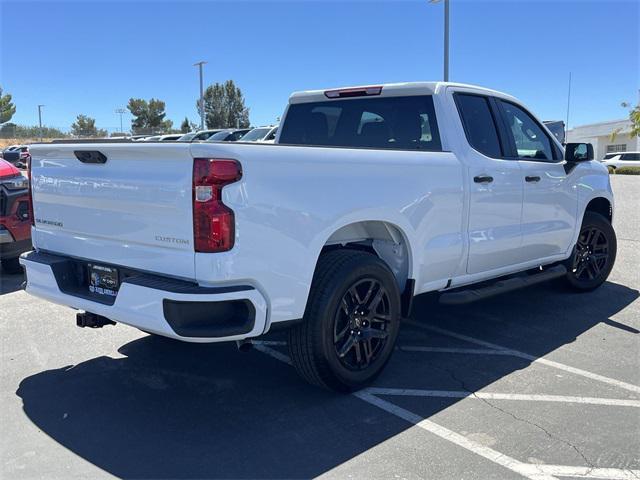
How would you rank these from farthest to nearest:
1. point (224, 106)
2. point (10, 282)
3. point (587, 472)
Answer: point (224, 106), point (10, 282), point (587, 472)

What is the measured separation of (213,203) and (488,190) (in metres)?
2.59

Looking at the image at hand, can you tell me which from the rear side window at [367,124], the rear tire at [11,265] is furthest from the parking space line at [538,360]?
the rear tire at [11,265]

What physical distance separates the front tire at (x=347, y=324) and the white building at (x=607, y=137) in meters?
49.9

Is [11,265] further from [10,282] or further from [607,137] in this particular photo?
[607,137]

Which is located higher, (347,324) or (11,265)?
(347,324)

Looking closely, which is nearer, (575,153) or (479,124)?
(479,124)

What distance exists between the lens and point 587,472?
3.12 m

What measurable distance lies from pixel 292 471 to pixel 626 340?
3491mm

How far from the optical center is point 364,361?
4.11 m

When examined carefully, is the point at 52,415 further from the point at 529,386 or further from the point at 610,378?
the point at 610,378

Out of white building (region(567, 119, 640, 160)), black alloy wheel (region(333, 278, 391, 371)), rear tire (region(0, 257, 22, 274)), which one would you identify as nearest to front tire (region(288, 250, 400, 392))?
black alloy wheel (region(333, 278, 391, 371))

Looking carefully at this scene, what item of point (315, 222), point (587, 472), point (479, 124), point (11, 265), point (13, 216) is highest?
point (479, 124)

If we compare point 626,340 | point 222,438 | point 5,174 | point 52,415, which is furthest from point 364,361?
point 5,174

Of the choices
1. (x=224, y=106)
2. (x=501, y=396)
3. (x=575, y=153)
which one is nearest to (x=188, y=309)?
(x=501, y=396)
